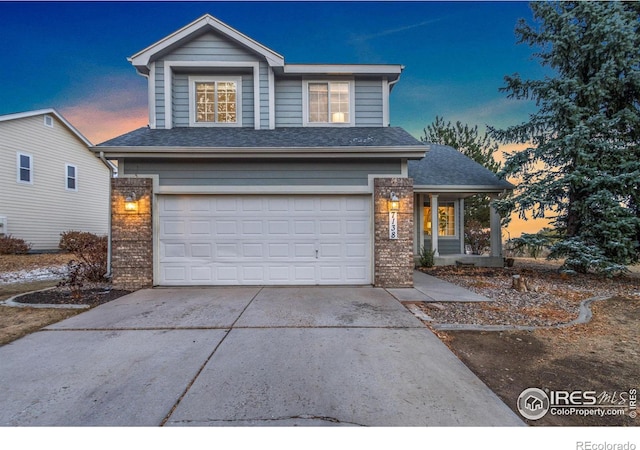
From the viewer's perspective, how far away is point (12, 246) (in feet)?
39.2

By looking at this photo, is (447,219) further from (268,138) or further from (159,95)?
(159,95)

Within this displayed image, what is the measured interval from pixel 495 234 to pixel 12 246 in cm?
1989

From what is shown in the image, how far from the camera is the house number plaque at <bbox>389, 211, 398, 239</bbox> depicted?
6523mm

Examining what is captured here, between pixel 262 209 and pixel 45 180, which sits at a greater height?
pixel 45 180

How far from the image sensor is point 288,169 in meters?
6.67

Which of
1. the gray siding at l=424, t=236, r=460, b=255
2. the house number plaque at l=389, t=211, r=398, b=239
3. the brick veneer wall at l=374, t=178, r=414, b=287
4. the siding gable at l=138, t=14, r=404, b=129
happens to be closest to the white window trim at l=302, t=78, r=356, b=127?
the siding gable at l=138, t=14, r=404, b=129

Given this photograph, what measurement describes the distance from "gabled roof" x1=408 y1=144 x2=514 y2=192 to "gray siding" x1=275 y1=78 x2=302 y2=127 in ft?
14.6

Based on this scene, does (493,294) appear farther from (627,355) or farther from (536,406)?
(536,406)

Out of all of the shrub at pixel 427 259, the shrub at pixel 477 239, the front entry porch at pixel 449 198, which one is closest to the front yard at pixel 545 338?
the shrub at pixel 427 259

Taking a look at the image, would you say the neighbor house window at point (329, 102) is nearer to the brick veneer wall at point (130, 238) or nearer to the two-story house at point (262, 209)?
the two-story house at point (262, 209)

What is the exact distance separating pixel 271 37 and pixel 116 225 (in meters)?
8.66

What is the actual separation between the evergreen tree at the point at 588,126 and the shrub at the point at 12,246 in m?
19.8

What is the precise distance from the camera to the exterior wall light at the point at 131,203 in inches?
253

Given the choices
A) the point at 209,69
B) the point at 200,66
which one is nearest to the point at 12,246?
the point at 200,66
